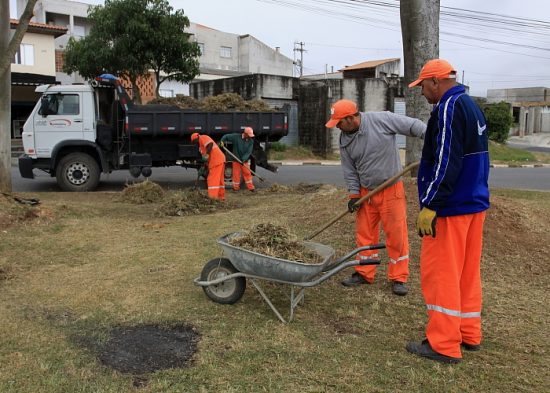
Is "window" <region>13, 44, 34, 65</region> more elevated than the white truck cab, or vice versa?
"window" <region>13, 44, 34, 65</region>

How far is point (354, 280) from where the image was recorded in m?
4.97

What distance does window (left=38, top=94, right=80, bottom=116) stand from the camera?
11.3m

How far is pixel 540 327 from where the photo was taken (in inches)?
156

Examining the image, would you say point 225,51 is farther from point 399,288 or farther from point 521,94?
point 399,288

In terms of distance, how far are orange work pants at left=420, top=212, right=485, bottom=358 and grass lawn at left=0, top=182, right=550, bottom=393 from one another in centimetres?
20

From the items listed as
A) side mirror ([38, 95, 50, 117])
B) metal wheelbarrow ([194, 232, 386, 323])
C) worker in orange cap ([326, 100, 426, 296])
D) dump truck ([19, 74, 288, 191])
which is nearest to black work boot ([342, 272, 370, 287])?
worker in orange cap ([326, 100, 426, 296])

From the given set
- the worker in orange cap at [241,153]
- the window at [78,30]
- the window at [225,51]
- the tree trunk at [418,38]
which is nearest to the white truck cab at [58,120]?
the worker in orange cap at [241,153]

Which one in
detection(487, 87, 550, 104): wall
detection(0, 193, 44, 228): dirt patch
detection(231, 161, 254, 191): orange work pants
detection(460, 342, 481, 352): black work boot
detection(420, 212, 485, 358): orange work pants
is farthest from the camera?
detection(487, 87, 550, 104): wall

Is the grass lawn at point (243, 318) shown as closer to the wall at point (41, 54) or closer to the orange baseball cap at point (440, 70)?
the orange baseball cap at point (440, 70)

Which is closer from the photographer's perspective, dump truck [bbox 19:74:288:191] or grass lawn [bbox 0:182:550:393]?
grass lawn [bbox 0:182:550:393]

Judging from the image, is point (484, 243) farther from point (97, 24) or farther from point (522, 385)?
point (97, 24)

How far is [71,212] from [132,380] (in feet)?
18.7

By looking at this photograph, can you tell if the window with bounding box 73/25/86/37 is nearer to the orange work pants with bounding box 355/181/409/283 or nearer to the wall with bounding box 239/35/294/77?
the wall with bounding box 239/35/294/77

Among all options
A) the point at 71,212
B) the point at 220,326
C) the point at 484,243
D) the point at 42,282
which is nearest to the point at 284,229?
the point at 220,326
